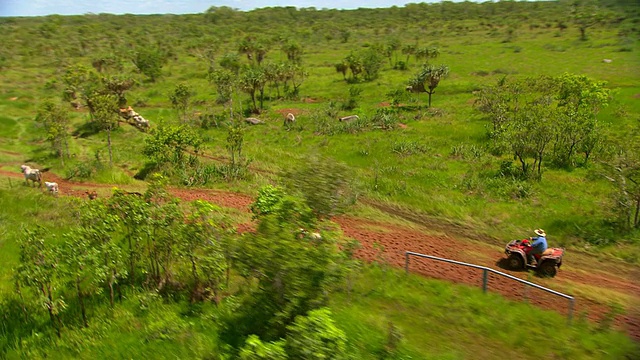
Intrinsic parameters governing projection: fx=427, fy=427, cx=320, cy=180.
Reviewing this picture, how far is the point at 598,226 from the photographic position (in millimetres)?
18547

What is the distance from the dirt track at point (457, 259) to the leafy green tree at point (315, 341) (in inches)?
325

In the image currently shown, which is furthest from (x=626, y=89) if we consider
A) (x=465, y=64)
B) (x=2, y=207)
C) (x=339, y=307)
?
(x=2, y=207)

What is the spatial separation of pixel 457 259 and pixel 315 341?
35.1ft

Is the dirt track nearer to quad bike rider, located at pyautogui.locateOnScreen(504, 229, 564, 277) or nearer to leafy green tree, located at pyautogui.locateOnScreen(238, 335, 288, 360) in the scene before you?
quad bike rider, located at pyautogui.locateOnScreen(504, 229, 564, 277)

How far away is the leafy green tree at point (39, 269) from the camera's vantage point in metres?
10.2

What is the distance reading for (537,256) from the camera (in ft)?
49.6

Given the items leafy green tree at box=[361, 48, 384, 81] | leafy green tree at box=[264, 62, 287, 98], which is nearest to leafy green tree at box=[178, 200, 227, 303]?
leafy green tree at box=[264, 62, 287, 98]

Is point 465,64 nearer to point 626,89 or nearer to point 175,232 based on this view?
point 626,89

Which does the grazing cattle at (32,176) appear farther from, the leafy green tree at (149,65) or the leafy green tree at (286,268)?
the leafy green tree at (149,65)

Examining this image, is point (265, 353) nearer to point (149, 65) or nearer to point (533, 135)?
point (533, 135)

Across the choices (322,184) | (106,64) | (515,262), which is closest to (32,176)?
(322,184)

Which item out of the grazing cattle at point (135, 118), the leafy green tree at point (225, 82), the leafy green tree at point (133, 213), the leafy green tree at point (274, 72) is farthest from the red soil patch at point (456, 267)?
the leafy green tree at point (274, 72)

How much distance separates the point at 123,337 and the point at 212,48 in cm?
8489

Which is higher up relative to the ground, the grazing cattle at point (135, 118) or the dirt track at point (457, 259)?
the grazing cattle at point (135, 118)
